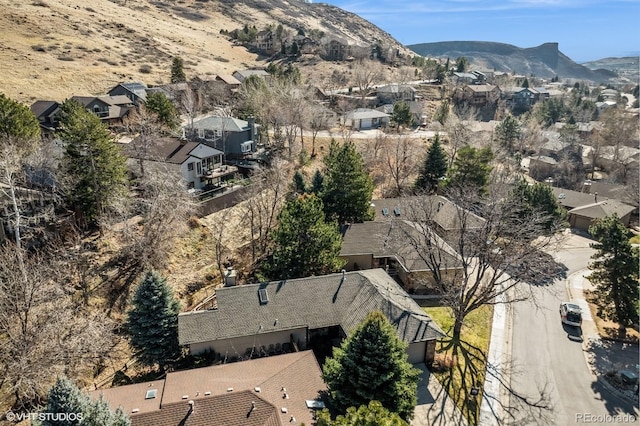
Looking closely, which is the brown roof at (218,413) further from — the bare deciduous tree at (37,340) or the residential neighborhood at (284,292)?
the bare deciduous tree at (37,340)

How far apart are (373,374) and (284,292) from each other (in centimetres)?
949

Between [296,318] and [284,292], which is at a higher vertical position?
[284,292]

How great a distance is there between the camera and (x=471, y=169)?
4469 cm

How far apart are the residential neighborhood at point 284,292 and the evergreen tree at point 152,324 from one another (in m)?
0.12

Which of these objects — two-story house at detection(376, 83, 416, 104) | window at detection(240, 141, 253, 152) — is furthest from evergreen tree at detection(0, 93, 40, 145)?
two-story house at detection(376, 83, 416, 104)

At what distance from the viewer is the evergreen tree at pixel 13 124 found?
110ft

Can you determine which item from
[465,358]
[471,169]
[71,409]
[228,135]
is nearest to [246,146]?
[228,135]

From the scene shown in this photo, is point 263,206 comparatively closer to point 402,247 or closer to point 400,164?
point 402,247

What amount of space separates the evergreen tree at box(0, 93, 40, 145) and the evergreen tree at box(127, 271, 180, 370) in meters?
20.4

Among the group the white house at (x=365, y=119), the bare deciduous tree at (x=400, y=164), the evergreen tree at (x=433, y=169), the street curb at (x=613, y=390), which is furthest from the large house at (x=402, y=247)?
the white house at (x=365, y=119)

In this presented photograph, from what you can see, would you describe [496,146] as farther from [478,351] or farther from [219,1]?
[219,1]

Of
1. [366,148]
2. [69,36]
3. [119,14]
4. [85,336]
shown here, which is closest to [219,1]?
[119,14]

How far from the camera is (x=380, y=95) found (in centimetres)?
9500

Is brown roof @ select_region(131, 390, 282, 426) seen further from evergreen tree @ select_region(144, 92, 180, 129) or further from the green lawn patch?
evergreen tree @ select_region(144, 92, 180, 129)
